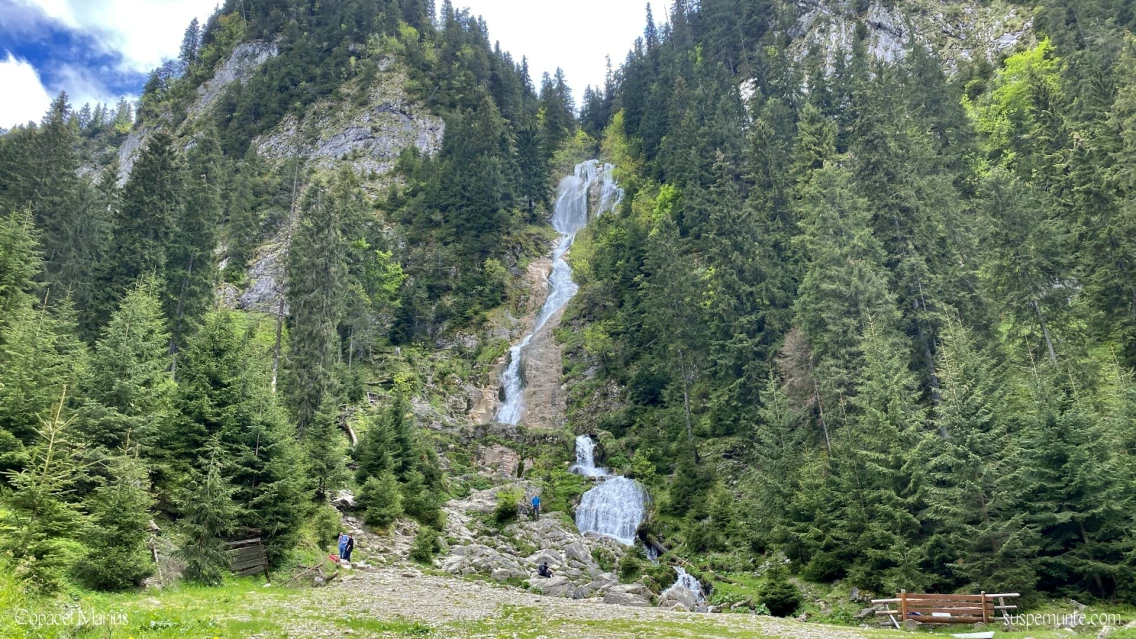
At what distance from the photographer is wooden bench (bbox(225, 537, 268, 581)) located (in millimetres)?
20500

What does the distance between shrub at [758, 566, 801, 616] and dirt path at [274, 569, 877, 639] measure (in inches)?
113

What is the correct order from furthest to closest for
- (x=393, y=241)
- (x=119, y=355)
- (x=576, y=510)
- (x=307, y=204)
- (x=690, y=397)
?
(x=393, y=241), (x=307, y=204), (x=690, y=397), (x=576, y=510), (x=119, y=355)

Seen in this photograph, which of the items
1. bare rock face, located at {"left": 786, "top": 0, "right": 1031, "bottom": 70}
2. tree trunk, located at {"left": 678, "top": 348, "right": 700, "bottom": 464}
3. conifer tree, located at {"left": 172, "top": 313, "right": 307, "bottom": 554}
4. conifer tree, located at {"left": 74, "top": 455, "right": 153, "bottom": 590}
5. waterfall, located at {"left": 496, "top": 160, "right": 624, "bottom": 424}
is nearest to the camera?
conifer tree, located at {"left": 74, "top": 455, "right": 153, "bottom": 590}

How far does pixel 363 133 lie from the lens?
9781cm

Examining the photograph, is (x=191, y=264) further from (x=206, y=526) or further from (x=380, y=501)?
(x=206, y=526)

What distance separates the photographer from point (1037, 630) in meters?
16.7

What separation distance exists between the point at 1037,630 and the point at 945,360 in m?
10.8

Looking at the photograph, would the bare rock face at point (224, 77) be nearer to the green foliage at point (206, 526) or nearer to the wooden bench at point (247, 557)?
the wooden bench at point (247, 557)

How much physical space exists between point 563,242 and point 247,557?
67.4 metres

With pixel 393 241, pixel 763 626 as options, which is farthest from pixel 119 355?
pixel 393 241

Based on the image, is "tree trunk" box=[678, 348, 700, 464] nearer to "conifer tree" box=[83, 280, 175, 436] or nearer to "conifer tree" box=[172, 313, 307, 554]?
"conifer tree" box=[172, 313, 307, 554]

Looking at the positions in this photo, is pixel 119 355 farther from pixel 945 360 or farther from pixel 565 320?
pixel 565 320

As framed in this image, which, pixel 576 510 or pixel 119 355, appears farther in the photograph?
pixel 576 510

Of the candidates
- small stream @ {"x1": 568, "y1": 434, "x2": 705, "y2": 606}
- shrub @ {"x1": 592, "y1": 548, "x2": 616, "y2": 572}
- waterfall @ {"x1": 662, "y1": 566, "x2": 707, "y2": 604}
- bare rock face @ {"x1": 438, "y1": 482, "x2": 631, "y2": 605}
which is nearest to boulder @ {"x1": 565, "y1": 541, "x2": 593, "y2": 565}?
bare rock face @ {"x1": 438, "y1": 482, "x2": 631, "y2": 605}
